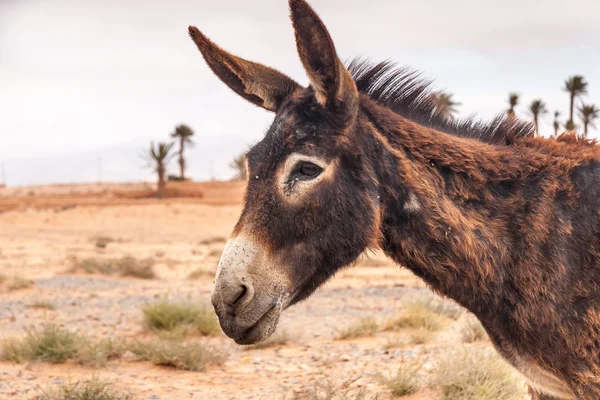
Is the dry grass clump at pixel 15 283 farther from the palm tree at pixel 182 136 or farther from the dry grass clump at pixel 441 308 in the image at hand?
the palm tree at pixel 182 136

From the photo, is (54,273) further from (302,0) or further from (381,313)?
(302,0)

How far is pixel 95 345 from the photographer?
743 cm

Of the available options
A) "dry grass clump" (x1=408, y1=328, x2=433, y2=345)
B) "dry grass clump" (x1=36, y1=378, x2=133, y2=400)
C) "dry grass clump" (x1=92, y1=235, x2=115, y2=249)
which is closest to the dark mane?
"dry grass clump" (x1=36, y1=378, x2=133, y2=400)

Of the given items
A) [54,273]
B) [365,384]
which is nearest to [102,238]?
[54,273]

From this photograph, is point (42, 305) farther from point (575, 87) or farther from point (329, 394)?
point (575, 87)

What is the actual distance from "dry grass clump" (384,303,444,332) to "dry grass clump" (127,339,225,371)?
275 cm

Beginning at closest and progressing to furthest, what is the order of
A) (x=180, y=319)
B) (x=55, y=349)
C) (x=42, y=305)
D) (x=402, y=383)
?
(x=402, y=383), (x=55, y=349), (x=180, y=319), (x=42, y=305)

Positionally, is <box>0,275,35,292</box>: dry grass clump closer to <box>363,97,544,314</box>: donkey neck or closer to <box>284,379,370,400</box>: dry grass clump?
<box>284,379,370,400</box>: dry grass clump

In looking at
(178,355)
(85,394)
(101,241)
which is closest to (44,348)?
(178,355)

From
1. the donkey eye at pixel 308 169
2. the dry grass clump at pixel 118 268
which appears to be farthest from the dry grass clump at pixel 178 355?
the dry grass clump at pixel 118 268

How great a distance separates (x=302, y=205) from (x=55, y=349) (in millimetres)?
5474

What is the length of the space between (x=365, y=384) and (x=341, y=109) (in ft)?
12.5

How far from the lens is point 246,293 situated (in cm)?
282

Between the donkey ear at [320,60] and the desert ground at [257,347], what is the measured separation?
0.82 meters
